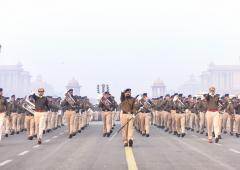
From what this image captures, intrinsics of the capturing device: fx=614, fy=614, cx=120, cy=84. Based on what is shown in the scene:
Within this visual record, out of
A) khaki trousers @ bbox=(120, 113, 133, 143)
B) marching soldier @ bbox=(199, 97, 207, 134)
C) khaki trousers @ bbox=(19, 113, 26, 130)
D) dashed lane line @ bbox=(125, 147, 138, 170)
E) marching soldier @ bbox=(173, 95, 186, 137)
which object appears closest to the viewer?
dashed lane line @ bbox=(125, 147, 138, 170)

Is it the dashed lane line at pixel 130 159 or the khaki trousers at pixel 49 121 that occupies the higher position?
the khaki trousers at pixel 49 121

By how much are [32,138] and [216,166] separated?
12723 millimetres

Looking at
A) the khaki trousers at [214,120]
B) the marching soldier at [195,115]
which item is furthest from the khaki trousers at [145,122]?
the khaki trousers at [214,120]

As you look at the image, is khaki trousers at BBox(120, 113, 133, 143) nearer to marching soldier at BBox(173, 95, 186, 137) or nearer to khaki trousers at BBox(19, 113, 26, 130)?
marching soldier at BBox(173, 95, 186, 137)

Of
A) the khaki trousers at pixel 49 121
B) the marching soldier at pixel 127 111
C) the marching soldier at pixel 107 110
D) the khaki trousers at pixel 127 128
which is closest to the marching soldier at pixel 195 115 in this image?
the marching soldier at pixel 107 110

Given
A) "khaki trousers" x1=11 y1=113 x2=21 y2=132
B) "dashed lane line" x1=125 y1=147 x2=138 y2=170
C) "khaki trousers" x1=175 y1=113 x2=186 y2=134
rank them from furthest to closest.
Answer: "khaki trousers" x1=11 y1=113 x2=21 y2=132, "khaki trousers" x1=175 y1=113 x2=186 y2=134, "dashed lane line" x1=125 y1=147 x2=138 y2=170

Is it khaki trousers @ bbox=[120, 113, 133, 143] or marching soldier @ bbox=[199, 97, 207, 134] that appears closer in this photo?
khaki trousers @ bbox=[120, 113, 133, 143]

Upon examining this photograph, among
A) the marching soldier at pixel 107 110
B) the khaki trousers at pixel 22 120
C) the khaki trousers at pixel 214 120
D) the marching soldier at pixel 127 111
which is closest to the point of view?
the marching soldier at pixel 127 111

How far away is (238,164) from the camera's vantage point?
1437 cm

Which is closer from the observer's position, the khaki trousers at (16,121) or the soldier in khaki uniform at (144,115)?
the soldier in khaki uniform at (144,115)

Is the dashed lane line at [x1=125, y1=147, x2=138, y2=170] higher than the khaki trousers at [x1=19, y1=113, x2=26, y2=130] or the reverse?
the reverse

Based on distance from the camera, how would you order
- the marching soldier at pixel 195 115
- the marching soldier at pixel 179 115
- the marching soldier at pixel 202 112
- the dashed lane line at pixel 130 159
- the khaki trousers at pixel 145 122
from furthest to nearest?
the marching soldier at pixel 195 115, the marching soldier at pixel 202 112, the khaki trousers at pixel 145 122, the marching soldier at pixel 179 115, the dashed lane line at pixel 130 159

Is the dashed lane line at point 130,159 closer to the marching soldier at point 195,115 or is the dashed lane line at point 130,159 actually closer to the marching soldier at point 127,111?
the marching soldier at point 127,111

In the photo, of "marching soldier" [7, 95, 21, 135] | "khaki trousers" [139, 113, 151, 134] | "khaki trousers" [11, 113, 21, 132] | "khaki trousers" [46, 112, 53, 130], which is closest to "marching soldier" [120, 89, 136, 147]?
"khaki trousers" [139, 113, 151, 134]
